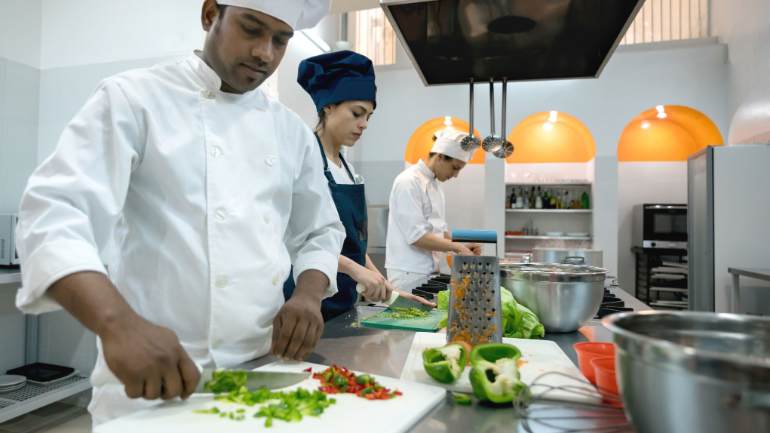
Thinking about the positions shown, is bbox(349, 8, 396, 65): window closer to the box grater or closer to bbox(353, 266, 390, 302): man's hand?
bbox(353, 266, 390, 302): man's hand

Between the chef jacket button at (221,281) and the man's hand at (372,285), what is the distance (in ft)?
2.03

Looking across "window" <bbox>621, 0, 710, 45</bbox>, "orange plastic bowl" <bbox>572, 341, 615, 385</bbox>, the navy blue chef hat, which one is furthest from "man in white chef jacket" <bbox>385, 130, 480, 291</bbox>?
"window" <bbox>621, 0, 710, 45</bbox>

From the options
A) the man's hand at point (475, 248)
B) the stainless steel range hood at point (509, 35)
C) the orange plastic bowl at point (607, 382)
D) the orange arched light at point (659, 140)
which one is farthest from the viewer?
the orange arched light at point (659, 140)

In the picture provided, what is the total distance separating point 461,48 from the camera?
1.47 m

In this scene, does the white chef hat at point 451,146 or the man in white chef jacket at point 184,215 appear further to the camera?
the white chef hat at point 451,146

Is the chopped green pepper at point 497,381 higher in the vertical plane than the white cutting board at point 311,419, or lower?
higher

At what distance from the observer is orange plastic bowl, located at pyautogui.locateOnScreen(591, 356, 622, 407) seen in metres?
0.77

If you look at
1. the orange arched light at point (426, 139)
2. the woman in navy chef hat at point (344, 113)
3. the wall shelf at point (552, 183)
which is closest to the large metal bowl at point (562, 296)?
the woman in navy chef hat at point (344, 113)

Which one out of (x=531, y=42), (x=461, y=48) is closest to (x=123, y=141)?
(x=461, y=48)

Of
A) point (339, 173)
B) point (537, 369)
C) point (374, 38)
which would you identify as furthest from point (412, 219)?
point (374, 38)

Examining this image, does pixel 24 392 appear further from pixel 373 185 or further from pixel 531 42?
pixel 373 185

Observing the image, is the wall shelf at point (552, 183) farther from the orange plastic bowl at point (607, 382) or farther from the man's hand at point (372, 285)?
the orange plastic bowl at point (607, 382)

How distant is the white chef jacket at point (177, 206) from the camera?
31.6 inches

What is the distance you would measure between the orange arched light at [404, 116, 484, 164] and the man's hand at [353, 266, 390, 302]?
4.56 meters
